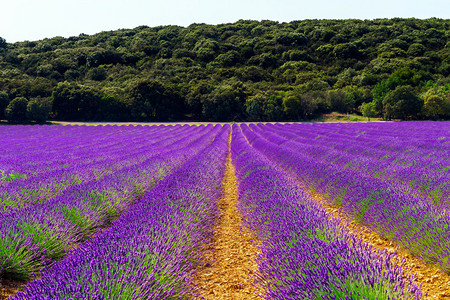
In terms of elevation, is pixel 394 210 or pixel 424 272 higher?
pixel 394 210

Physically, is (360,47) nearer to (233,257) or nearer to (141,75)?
(141,75)

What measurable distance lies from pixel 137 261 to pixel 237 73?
59312 mm

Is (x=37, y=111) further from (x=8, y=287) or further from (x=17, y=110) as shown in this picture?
(x=8, y=287)

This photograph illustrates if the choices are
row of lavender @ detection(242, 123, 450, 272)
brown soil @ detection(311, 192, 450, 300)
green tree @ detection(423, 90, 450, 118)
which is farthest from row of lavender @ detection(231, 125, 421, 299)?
green tree @ detection(423, 90, 450, 118)

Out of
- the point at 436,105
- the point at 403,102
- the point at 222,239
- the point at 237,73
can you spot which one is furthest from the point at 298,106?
the point at 222,239

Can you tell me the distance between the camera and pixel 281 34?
79438 millimetres

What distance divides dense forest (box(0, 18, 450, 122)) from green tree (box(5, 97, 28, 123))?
0.30 feet

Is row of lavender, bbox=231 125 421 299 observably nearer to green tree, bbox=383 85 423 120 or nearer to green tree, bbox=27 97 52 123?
green tree, bbox=383 85 423 120

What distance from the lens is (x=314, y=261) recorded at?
1755mm

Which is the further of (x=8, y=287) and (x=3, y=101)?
(x=3, y=101)

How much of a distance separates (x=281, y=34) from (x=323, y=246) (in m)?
85.9

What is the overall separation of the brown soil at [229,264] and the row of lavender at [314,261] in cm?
25

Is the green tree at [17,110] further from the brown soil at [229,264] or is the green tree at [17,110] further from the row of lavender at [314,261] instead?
the row of lavender at [314,261]

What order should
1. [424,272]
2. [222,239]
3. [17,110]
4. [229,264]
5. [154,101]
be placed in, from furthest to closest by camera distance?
[154,101], [17,110], [222,239], [229,264], [424,272]
